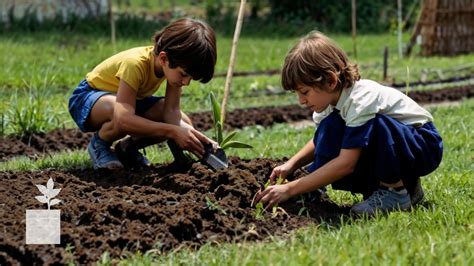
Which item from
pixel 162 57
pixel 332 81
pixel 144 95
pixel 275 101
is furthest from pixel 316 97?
pixel 275 101

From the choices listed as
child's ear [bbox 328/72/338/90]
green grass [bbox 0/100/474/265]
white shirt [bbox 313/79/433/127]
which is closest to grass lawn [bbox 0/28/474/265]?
green grass [bbox 0/100/474/265]

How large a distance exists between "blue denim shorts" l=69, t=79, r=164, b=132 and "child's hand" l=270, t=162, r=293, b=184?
130 centimetres

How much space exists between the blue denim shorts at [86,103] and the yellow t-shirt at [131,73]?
0.17 ft

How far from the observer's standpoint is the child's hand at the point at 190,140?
521 cm

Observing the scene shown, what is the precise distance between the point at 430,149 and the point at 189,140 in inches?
53.7

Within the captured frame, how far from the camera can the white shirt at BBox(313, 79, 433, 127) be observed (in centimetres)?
444

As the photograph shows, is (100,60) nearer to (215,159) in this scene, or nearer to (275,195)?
(215,159)

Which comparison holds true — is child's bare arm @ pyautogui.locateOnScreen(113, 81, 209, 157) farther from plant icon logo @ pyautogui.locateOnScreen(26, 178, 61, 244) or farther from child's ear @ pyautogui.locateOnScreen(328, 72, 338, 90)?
plant icon logo @ pyautogui.locateOnScreen(26, 178, 61, 244)

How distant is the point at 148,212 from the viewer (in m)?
4.16

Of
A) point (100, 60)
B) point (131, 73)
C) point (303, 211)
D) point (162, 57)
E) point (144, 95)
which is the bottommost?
point (100, 60)

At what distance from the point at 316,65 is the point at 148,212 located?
107 centimetres

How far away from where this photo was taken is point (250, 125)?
27.8ft

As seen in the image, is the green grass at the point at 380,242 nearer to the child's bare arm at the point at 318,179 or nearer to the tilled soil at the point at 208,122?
the child's bare arm at the point at 318,179

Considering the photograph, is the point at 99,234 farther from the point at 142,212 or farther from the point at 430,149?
the point at 430,149
